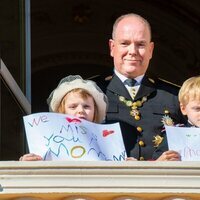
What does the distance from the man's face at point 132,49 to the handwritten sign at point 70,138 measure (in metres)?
0.50

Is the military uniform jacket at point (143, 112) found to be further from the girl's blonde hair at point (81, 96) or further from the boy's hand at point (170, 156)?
the boy's hand at point (170, 156)

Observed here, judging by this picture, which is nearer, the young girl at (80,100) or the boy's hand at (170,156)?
the boy's hand at (170,156)

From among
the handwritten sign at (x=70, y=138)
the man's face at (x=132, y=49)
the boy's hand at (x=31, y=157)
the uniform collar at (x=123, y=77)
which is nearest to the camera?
the boy's hand at (x=31, y=157)

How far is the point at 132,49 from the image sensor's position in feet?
23.1

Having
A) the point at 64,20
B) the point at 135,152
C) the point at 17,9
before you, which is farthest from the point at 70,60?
the point at 135,152

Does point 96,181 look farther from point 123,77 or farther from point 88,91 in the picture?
point 123,77

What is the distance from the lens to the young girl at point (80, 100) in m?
6.81

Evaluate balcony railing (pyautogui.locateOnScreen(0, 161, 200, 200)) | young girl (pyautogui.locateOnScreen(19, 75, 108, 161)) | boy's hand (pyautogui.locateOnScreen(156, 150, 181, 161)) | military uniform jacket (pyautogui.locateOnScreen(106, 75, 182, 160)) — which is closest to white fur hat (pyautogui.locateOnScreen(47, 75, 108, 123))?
young girl (pyautogui.locateOnScreen(19, 75, 108, 161))

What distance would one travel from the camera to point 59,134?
6.59m

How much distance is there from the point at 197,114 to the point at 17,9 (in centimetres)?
218

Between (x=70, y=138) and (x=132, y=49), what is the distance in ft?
2.09

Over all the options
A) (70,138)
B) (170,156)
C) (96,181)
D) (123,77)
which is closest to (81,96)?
(70,138)

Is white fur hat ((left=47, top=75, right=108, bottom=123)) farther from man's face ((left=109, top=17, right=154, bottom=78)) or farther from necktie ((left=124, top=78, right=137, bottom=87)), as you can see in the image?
necktie ((left=124, top=78, right=137, bottom=87))

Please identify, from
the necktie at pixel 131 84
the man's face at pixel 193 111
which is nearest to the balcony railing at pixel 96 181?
the man's face at pixel 193 111
